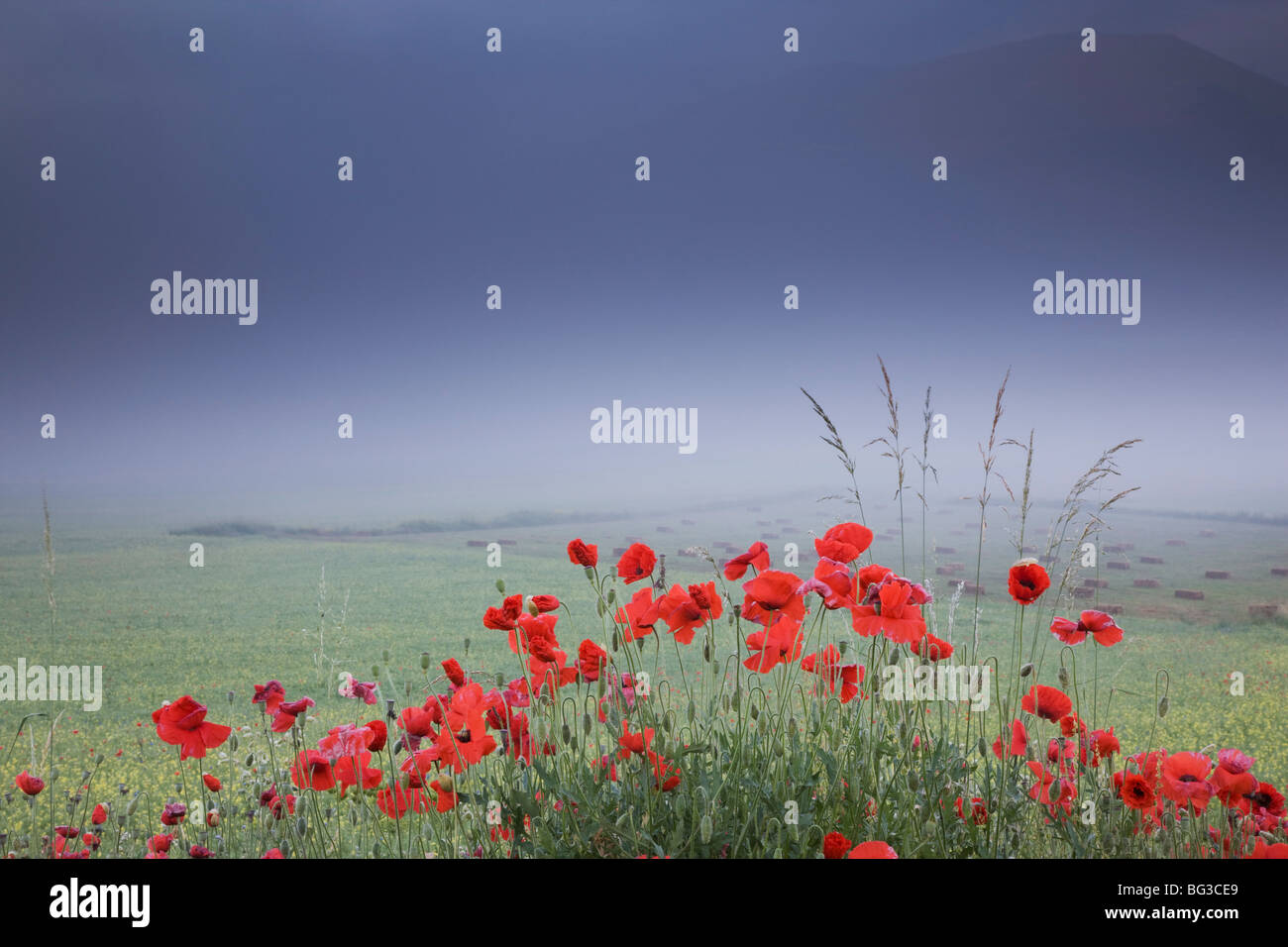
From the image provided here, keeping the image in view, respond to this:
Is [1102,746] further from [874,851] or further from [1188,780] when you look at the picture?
[874,851]

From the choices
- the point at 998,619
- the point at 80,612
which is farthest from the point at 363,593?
the point at 998,619

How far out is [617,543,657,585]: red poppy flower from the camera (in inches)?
73.6

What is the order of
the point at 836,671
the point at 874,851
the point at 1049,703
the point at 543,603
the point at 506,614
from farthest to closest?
the point at 836,671, the point at 1049,703, the point at 543,603, the point at 506,614, the point at 874,851

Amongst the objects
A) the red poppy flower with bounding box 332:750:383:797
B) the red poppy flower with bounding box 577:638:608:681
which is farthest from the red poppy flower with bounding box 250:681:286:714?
the red poppy flower with bounding box 577:638:608:681

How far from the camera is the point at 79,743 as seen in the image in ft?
14.2

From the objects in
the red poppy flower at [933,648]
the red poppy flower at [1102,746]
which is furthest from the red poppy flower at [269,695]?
the red poppy flower at [1102,746]

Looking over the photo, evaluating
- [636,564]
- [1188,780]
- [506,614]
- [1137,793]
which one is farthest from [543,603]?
[1188,780]

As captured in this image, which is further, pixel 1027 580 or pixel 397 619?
A: pixel 397 619

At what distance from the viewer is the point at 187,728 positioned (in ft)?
6.05

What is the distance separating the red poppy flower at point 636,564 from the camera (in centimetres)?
187

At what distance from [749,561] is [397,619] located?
18.3 feet
